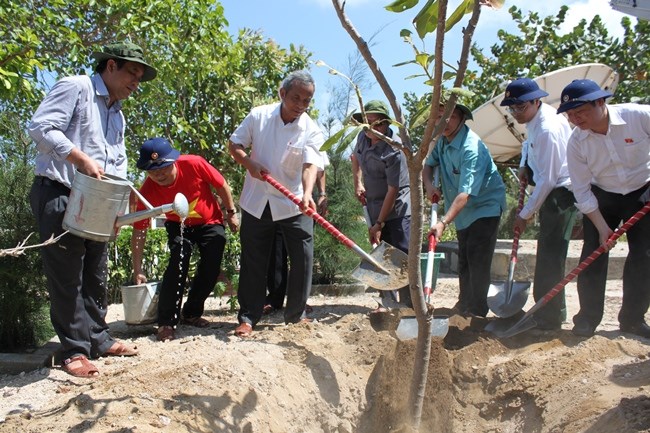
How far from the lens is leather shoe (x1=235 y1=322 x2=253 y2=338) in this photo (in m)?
4.62

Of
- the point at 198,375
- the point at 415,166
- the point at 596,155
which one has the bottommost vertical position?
the point at 198,375

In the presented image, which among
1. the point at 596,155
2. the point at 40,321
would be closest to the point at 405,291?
the point at 596,155

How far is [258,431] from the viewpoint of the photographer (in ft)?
10.3

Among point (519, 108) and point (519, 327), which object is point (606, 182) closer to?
point (519, 108)

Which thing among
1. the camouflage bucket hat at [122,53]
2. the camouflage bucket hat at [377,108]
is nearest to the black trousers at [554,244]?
the camouflage bucket hat at [377,108]

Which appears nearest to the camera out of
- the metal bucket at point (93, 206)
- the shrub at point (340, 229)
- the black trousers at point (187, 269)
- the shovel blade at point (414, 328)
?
the metal bucket at point (93, 206)

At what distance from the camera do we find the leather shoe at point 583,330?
439cm

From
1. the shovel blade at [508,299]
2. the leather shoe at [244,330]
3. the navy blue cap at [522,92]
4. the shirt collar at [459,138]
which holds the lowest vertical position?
the leather shoe at [244,330]

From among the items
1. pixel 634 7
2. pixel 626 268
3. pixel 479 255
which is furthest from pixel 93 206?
pixel 634 7

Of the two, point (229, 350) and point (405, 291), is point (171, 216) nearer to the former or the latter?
point (229, 350)

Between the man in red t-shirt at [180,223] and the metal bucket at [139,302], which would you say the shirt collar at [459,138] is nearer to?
the man in red t-shirt at [180,223]

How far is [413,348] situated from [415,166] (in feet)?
5.47

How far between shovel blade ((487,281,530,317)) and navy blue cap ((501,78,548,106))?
4.69 feet

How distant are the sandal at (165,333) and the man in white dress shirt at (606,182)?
2901mm
